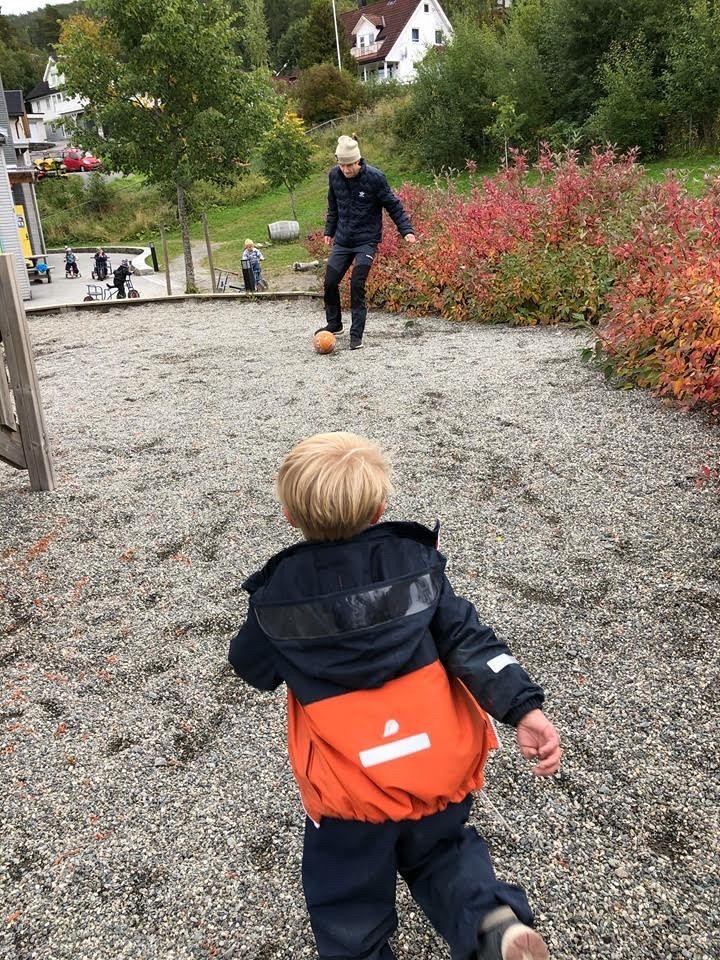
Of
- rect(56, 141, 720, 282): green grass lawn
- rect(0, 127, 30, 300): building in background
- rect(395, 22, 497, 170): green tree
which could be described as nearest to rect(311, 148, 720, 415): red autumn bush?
rect(56, 141, 720, 282): green grass lawn

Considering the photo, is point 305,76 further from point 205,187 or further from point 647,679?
point 647,679

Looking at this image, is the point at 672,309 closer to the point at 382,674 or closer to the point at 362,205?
the point at 362,205

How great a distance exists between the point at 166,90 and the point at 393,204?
13.2 metres

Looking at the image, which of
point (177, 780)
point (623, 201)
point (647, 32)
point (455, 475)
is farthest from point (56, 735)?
point (647, 32)

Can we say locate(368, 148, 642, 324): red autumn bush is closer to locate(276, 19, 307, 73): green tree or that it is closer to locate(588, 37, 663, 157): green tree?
locate(588, 37, 663, 157): green tree

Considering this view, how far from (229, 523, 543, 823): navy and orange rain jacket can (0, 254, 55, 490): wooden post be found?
11.2 feet

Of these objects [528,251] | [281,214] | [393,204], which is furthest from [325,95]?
Result: [393,204]

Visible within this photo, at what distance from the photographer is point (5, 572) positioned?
12.3ft

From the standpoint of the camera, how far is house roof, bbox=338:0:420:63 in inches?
2253

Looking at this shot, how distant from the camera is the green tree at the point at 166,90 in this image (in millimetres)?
17219

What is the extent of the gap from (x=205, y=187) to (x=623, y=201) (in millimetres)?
29832

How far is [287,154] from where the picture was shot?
27844 mm

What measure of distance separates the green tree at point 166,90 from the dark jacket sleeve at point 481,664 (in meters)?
16.3

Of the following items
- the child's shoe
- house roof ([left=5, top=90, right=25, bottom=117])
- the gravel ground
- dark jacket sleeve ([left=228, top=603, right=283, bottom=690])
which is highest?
house roof ([left=5, top=90, right=25, bottom=117])
